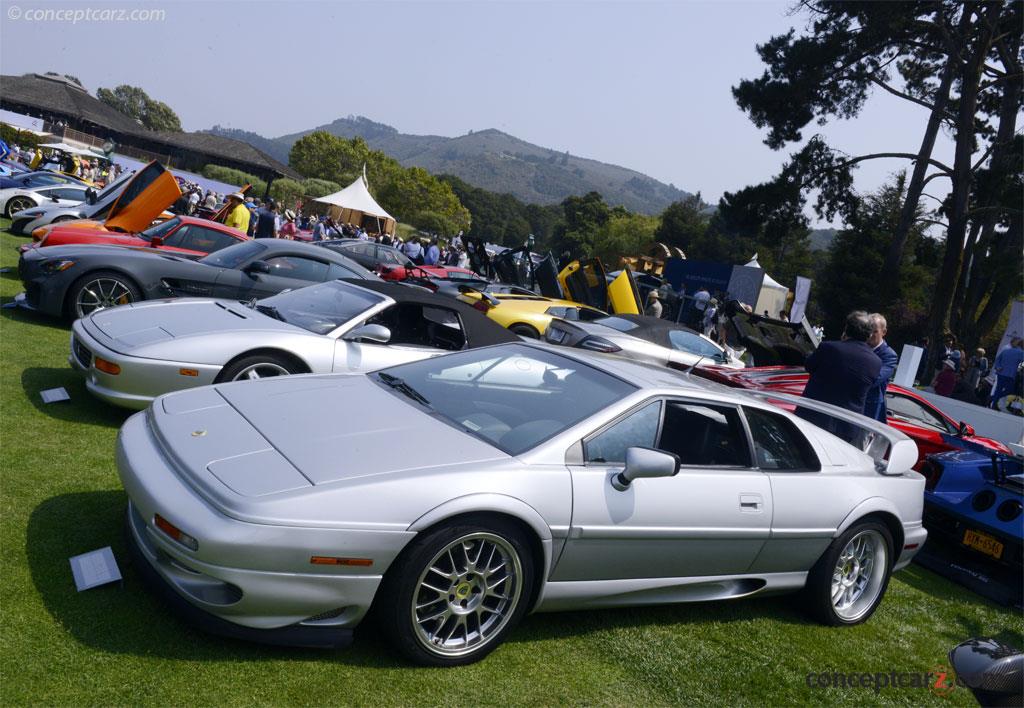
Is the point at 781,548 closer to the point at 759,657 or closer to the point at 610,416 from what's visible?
the point at 759,657

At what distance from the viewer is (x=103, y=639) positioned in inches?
123

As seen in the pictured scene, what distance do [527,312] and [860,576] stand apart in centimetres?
815

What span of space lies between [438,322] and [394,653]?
148 inches

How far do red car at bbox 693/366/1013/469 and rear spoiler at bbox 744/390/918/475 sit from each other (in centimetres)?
327

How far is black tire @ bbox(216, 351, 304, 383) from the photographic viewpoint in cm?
584

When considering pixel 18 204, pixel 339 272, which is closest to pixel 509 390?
pixel 339 272

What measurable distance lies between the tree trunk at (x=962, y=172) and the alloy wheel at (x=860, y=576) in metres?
20.9

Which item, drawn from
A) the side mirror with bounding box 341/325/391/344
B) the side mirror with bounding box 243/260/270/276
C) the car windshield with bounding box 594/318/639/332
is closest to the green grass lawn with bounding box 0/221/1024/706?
the side mirror with bounding box 341/325/391/344

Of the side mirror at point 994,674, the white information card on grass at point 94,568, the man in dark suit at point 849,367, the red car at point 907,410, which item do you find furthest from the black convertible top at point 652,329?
the side mirror at point 994,674

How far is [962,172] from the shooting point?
22.9 metres

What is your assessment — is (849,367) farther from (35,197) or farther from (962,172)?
(962,172)

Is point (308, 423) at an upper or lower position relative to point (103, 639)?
upper

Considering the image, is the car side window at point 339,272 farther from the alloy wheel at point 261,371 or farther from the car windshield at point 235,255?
the alloy wheel at point 261,371

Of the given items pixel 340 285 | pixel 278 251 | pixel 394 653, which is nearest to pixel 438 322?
pixel 340 285
